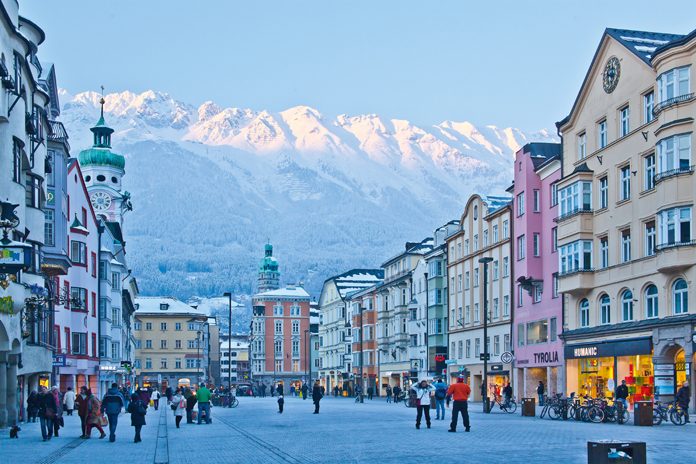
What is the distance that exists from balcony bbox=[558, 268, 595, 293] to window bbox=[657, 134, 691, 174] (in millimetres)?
10791

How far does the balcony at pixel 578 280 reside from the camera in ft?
185

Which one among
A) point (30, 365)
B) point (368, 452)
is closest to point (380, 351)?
point (30, 365)

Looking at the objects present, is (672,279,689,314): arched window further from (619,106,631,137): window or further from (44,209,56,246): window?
(44,209,56,246): window

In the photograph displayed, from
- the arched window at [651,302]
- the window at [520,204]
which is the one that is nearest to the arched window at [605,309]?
the arched window at [651,302]

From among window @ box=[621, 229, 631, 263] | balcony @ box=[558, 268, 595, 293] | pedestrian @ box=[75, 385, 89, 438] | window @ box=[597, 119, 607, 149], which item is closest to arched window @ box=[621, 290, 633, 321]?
window @ box=[621, 229, 631, 263]

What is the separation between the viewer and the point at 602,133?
56.2 meters

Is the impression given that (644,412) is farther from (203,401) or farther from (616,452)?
(616,452)

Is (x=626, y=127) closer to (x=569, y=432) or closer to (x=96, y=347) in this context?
(x=569, y=432)

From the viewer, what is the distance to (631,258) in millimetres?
51719

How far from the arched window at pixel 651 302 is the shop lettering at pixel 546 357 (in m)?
13.8

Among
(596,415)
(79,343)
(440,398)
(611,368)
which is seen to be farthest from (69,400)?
(611,368)

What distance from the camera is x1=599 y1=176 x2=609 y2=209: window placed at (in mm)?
54969

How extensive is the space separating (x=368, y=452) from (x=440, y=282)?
2642 inches

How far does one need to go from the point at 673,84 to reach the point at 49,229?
29808mm
